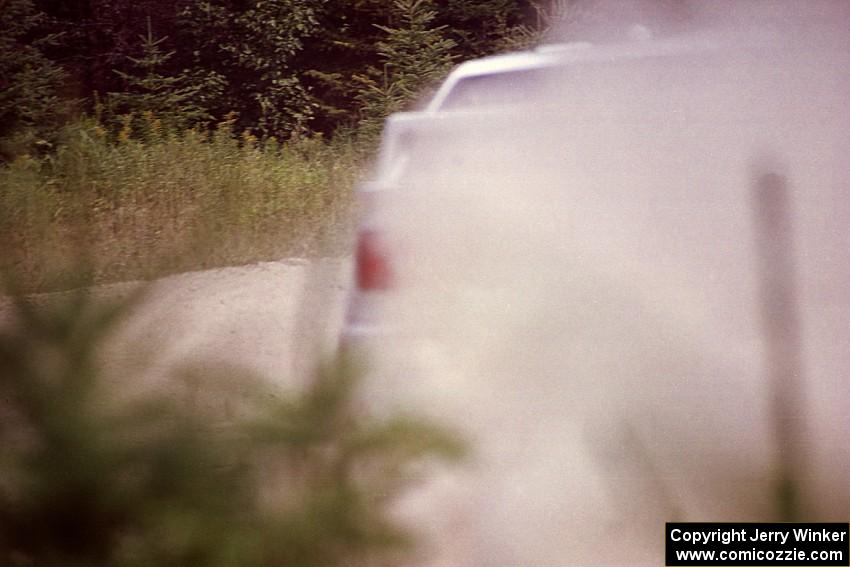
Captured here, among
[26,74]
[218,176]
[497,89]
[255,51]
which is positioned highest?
[255,51]

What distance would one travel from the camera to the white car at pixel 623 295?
1523 millimetres

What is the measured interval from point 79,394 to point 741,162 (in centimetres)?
162

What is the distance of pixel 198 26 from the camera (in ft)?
33.1

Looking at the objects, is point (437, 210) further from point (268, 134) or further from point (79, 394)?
point (268, 134)

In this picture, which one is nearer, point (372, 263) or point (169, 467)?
point (169, 467)

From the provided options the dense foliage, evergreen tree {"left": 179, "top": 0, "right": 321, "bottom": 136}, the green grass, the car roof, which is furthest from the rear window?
evergreen tree {"left": 179, "top": 0, "right": 321, "bottom": 136}

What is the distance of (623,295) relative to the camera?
224 centimetres

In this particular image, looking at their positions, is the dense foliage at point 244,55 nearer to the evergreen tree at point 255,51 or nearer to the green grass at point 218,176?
the evergreen tree at point 255,51

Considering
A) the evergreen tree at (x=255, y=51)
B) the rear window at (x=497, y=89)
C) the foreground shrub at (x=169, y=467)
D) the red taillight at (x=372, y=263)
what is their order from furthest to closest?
the evergreen tree at (x=255, y=51) < the rear window at (x=497, y=89) < the red taillight at (x=372, y=263) < the foreground shrub at (x=169, y=467)

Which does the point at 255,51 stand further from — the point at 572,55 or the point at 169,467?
the point at 169,467

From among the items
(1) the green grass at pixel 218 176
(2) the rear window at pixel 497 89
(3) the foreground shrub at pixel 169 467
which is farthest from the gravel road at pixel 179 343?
(1) the green grass at pixel 218 176

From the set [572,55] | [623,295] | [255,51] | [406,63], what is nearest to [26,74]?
[255,51]

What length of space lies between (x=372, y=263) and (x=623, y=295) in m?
0.81

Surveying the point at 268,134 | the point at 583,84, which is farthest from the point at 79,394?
the point at 268,134
